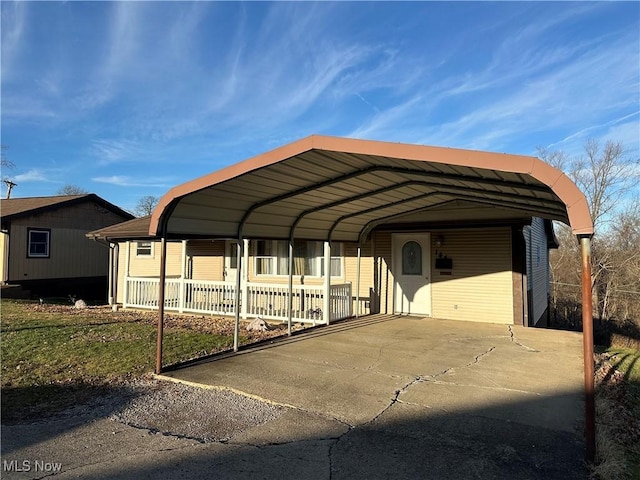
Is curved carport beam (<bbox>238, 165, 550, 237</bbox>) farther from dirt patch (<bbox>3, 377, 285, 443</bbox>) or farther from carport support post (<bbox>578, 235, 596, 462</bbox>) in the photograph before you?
dirt patch (<bbox>3, 377, 285, 443</bbox>)

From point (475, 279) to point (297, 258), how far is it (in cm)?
551

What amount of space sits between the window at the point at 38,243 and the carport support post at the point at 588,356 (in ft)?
64.6

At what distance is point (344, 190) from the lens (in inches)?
296

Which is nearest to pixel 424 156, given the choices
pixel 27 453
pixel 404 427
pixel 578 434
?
pixel 404 427

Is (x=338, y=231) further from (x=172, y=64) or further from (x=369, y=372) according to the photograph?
(x=172, y=64)

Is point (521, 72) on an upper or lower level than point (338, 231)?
upper

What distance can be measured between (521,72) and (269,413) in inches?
440

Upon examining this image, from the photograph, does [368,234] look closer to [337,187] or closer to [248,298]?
[248,298]

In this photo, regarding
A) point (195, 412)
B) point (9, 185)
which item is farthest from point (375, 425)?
point (9, 185)

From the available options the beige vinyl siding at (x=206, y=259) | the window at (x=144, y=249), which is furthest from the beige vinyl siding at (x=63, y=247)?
the beige vinyl siding at (x=206, y=259)

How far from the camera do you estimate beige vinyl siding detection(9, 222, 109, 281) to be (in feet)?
54.0

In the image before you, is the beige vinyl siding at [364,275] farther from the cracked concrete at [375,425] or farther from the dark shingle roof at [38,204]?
the dark shingle roof at [38,204]

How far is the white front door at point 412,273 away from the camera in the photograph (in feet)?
37.2

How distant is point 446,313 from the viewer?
11.0 meters
